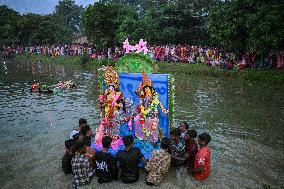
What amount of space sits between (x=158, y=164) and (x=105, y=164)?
1298 mm

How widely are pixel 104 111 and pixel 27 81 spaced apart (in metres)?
18.3

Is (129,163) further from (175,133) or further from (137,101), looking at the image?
(137,101)

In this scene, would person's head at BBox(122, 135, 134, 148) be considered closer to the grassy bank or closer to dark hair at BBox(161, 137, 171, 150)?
dark hair at BBox(161, 137, 171, 150)

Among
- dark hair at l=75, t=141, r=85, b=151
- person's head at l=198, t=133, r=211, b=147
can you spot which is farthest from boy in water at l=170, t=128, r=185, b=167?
dark hair at l=75, t=141, r=85, b=151

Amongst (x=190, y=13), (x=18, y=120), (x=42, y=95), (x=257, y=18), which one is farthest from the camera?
(x=190, y=13)

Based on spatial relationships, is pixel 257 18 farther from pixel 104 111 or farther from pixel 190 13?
pixel 104 111

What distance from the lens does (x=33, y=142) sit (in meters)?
11.4

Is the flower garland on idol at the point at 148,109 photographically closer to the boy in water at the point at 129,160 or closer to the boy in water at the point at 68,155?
the boy in water at the point at 129,160

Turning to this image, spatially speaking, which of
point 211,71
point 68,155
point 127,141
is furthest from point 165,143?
point 211,71

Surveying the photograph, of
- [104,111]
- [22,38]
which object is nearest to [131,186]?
[104,111]

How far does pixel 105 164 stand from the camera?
7645mm

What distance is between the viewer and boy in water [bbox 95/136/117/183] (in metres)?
7.51

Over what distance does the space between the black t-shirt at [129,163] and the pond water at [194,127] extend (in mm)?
214

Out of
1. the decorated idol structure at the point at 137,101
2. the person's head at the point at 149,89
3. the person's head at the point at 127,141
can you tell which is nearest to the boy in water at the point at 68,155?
the decorated idol structure at the point at 137,101
